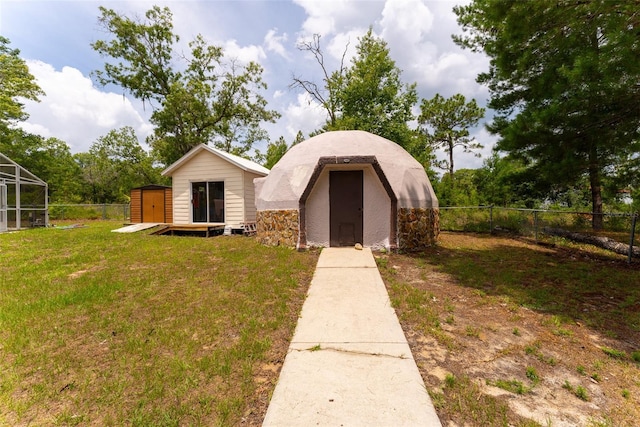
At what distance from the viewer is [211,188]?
44.2 feet

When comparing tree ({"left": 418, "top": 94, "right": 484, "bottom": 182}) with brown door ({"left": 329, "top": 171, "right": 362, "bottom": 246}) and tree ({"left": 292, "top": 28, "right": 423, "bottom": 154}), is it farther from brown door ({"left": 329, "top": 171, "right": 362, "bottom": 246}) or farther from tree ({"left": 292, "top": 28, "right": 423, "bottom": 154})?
brown door ({"left": 329, "top": 171, "right": 362, "bottom": 246})

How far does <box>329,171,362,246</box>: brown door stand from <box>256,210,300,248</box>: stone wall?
1.18m

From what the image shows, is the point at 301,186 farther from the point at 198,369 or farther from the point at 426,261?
the point at 198,369

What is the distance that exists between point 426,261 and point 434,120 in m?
22.0

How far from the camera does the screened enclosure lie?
43.2 ft

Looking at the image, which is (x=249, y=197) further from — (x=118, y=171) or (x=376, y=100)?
(x=118, y=171)

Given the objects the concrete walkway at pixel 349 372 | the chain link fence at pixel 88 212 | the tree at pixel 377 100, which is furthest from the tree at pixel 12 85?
the concrete walkway at pixel 349 372

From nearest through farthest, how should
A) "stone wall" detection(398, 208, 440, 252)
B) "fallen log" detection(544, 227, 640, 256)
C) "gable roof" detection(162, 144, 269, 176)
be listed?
1. "fallen log" detection(544, 227, 640, 256)
2. "stone wall" detection(398, 208, 440, 252)
3. "gable roof" detection(162, 144, 269, 176)

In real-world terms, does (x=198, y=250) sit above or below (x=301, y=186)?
below

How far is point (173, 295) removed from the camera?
484cm

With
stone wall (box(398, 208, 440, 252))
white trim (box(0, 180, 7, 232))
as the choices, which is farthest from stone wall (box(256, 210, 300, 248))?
white trim (box(0, 180, 7, 232))

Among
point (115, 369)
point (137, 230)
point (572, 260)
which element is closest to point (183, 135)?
point (137, 230)

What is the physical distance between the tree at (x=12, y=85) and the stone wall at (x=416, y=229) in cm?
3070

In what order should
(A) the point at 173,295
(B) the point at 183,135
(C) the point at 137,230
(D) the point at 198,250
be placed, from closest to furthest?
(A) the point at 173,295, (D) the point at 198,250, (C) the point at 137,230, (B) the point at 183,135
